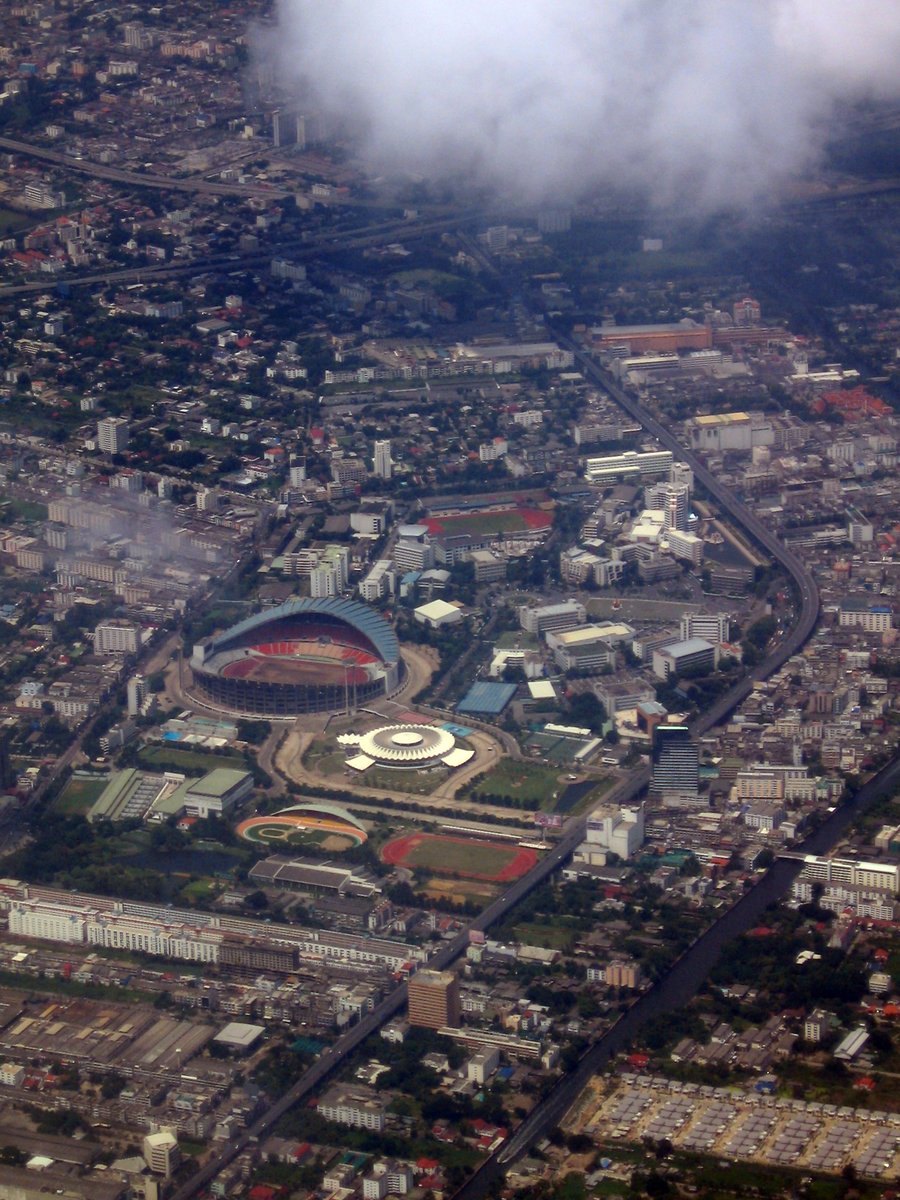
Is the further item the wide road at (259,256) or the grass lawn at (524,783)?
the wide road at (259,256)

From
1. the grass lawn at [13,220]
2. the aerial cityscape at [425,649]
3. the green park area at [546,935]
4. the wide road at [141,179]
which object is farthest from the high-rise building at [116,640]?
the wide road at [141,179]

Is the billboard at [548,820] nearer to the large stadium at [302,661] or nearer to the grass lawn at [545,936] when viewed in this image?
the grass lawn at [545,936]

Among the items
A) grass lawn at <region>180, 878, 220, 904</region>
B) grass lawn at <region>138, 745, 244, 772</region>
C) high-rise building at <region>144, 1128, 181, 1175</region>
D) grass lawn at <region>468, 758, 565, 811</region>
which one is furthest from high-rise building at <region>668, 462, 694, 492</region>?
high-rise building at <region>144, 1128, 181, 1175</region>

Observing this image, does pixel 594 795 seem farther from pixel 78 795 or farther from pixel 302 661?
pixel 78 795

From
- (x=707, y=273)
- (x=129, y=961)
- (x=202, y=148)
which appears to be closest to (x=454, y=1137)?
(x=129, y=961)

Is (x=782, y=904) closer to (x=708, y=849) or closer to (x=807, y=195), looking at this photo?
(x=708, y=849)

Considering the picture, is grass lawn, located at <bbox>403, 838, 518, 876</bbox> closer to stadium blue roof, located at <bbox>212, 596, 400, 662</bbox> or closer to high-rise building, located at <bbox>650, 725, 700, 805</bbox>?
high-rise building, located at <bbox>650, 725, 700, 805</bbox>
